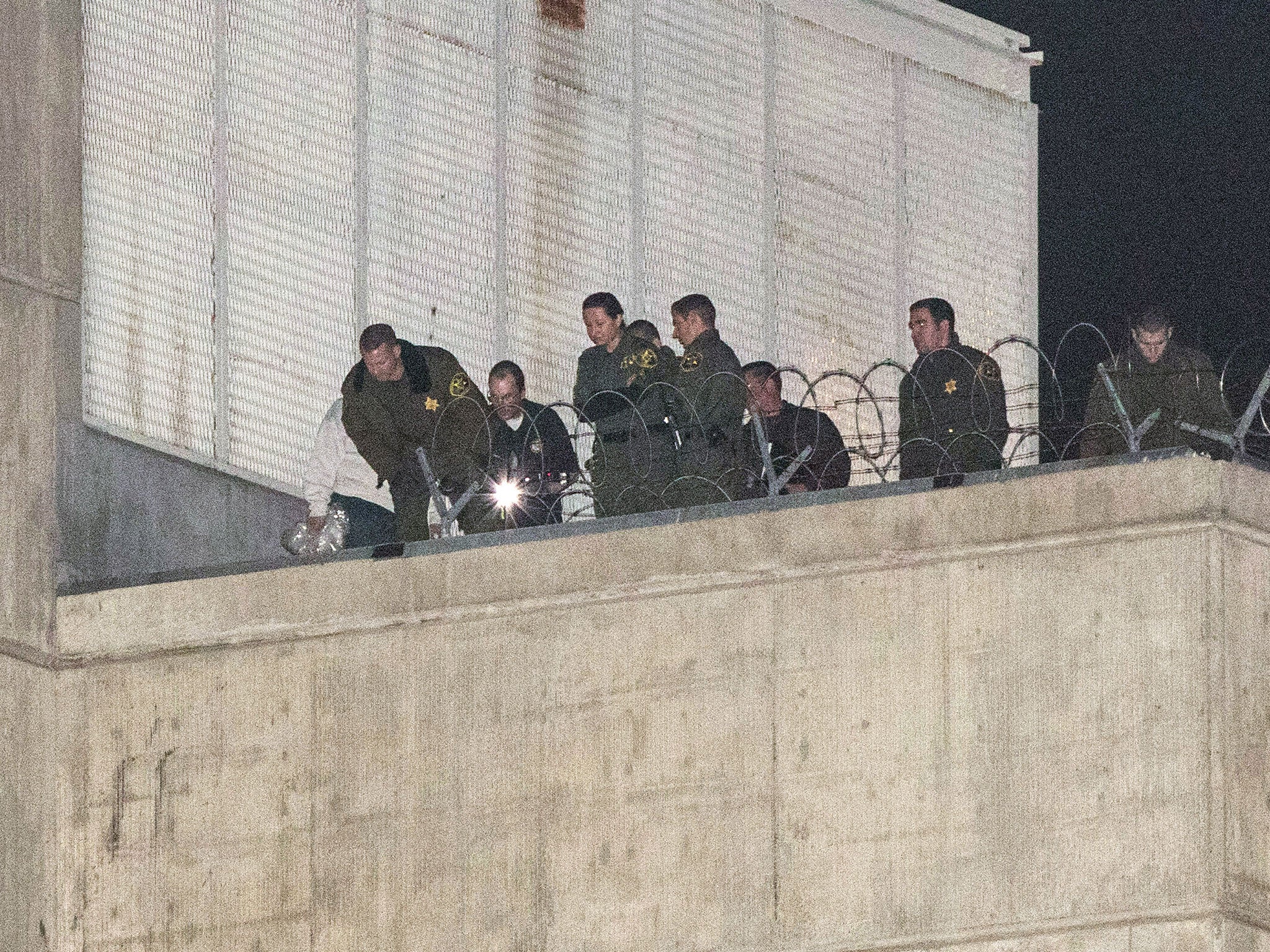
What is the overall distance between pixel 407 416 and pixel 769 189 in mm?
6255

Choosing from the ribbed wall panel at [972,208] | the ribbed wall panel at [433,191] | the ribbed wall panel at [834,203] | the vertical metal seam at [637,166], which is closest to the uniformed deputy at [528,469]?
the ribbed wall panel at [433,191]

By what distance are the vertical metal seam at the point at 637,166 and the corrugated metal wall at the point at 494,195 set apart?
0.02m

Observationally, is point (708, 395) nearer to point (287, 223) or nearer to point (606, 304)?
point (606, 304)

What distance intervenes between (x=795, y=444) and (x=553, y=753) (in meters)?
1.75

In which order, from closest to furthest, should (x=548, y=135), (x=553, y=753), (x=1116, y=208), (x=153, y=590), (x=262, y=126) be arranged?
1. (x=553, y=753)
2. (x=153, y=590)
3. (x=262, y=126)
4. (x=548, y=135)
5. (x=1116, y=208)

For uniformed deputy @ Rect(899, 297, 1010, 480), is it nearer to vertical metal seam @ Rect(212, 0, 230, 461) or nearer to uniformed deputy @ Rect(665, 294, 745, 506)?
uniformed deputy @ Rect(665, 294, 745, 506)

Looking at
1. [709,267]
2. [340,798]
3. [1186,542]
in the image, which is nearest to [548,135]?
[709,267]

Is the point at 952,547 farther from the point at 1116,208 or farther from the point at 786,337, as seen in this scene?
the point at 1116,208

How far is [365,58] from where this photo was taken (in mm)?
16984

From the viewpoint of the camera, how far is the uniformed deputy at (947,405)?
12.3 metres

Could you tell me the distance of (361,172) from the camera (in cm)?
1691

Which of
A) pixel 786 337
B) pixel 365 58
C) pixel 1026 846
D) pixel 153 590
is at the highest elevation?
pixel 365 58

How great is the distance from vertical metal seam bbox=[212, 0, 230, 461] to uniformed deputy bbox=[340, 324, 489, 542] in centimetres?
244

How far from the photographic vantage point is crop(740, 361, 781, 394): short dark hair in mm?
13320
